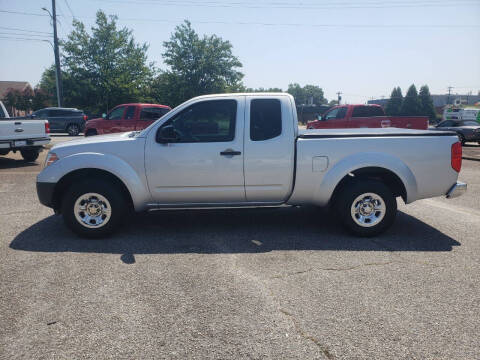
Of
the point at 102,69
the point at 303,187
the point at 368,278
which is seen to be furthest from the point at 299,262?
the point at 102,69

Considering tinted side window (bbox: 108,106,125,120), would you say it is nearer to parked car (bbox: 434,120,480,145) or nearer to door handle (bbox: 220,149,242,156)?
door handle (bbox: 220,149,242,156)

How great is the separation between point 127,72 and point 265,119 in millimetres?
36811

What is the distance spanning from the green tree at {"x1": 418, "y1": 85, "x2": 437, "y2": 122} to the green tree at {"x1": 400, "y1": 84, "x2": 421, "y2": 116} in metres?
0.95

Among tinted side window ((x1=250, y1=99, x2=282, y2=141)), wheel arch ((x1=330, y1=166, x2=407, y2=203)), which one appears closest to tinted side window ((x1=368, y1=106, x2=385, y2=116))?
wheel arch ((x1=330, y1=166, x2=407, y2=203))

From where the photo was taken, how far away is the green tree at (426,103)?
73.3 metres

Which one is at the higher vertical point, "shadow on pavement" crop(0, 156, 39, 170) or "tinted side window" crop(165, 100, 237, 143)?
"tinted side window" crop(165, 100, 237, 143)

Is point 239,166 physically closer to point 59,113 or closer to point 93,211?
point 93,211

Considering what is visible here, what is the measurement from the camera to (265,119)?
4.86 metres

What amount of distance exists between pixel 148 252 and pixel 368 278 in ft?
8.23

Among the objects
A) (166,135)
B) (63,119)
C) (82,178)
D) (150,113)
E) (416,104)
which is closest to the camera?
(166,135)

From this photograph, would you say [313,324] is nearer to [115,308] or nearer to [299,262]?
[299,262]

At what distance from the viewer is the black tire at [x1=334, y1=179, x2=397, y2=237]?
189 inches

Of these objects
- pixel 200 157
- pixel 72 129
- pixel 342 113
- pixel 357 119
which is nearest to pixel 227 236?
pixel 200 157

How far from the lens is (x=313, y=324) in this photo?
2.82 metres
